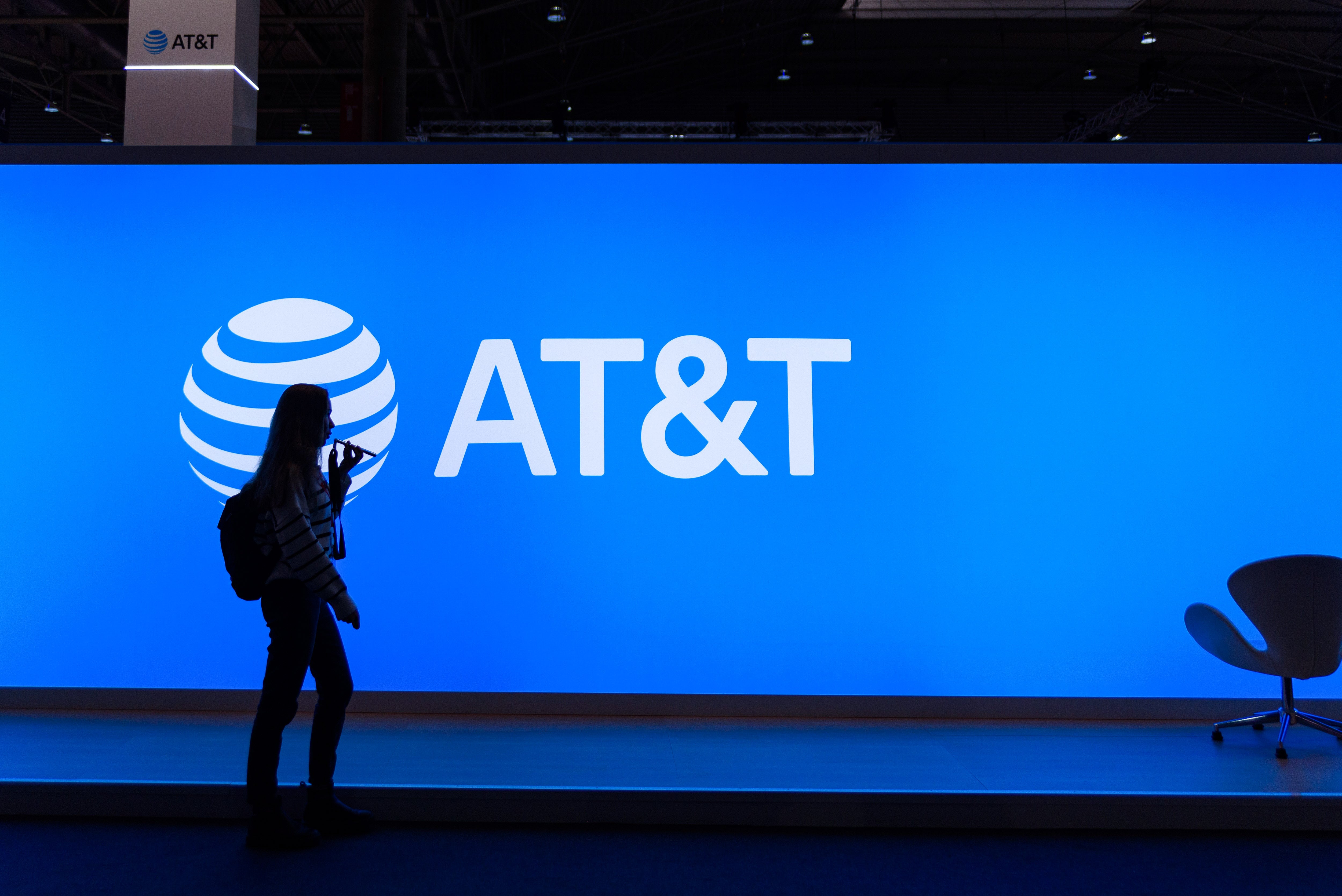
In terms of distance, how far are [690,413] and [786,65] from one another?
13.9 meters

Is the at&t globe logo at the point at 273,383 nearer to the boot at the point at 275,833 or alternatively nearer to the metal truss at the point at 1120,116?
the boot at the point at 275,833

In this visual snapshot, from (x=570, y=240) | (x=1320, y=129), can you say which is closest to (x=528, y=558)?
(x=570, y=240)

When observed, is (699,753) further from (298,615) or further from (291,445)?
(291,445)

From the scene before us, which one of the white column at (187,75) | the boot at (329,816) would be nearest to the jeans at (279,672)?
the boot at (329,816)

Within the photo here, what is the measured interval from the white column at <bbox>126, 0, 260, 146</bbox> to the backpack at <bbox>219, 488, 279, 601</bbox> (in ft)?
8.56

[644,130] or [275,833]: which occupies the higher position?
[644,130]

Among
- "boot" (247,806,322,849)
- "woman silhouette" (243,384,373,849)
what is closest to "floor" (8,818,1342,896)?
"boot" (247,806,322,849)

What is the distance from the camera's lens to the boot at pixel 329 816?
288 cm

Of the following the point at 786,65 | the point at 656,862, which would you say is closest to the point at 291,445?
the point at 656,862

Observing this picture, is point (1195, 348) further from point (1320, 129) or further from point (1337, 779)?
point (1320, 129)

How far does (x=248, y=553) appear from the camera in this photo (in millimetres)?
2719

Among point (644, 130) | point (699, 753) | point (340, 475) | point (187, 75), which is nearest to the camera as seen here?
point (340, 475)

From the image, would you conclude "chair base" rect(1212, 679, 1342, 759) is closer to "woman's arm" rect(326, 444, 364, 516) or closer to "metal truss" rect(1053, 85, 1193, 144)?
"woman's arm" rect(326, 444, 364, 516)

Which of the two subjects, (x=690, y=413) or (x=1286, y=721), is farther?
(x=690, y=413)
